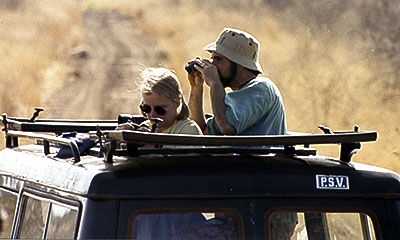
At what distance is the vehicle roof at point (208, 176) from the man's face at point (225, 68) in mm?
1052

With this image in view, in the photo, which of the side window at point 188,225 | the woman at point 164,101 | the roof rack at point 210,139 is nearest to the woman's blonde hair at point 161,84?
the woman at point 164,101

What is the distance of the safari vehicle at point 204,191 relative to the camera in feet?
10.9

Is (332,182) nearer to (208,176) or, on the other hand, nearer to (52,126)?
(208,176)

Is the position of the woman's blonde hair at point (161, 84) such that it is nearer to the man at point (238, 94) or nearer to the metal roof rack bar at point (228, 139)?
the man at point (238, 94)

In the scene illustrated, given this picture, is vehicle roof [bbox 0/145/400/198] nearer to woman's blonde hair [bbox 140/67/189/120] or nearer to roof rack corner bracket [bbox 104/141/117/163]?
roof rack corner bracket [bbox 104/141/117/163]

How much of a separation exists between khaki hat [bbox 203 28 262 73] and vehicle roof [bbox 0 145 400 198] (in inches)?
42.0

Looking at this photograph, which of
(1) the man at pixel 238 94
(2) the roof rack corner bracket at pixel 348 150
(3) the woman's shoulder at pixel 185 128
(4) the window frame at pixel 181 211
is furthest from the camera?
(3) the woman's shoulder at pixel 185 128

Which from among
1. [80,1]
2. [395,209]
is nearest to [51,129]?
[395,209]

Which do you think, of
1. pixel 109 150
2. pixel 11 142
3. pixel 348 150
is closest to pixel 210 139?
pixel 109 150

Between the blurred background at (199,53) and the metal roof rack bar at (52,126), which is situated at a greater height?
the blurred background at (199,53)

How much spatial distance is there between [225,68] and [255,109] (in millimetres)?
534

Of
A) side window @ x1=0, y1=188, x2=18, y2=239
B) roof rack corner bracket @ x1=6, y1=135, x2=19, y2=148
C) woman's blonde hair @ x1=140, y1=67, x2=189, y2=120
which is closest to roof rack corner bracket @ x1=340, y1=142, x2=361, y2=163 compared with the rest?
woman's blonde hair @ x1=140, y1=67, x2=189, y2=120

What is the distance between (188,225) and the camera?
11.3 feet

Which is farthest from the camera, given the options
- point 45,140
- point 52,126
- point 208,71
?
point 52,126
